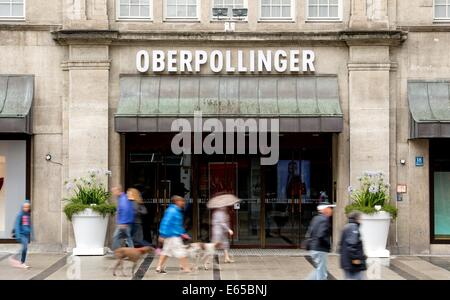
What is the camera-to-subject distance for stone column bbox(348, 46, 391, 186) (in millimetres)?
21422

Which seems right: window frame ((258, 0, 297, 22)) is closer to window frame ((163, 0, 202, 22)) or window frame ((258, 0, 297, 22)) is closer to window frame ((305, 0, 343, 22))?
window frame ((305, 0, 343, 22))

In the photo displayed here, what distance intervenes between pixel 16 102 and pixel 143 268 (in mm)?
6173

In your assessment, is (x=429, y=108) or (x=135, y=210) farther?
(x=429, y=108)

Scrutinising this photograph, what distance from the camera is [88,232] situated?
2045 cm

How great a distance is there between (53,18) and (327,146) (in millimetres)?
8467

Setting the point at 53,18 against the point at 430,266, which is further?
the point at 53,18

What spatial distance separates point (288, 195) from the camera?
73.1 ft

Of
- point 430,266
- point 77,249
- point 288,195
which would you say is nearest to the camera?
point 430,266

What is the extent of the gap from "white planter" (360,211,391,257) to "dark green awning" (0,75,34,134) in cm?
928

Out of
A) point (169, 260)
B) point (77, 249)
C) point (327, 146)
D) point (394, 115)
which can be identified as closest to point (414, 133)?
point (394, 115)

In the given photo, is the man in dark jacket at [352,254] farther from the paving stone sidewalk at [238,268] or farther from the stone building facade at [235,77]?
the stone building facade at [235,77]

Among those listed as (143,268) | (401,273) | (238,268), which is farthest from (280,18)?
Result: (143,268)

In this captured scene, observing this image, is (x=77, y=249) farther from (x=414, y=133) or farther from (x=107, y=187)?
(x=414, y=133)

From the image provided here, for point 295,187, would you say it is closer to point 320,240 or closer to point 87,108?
point 87,108
